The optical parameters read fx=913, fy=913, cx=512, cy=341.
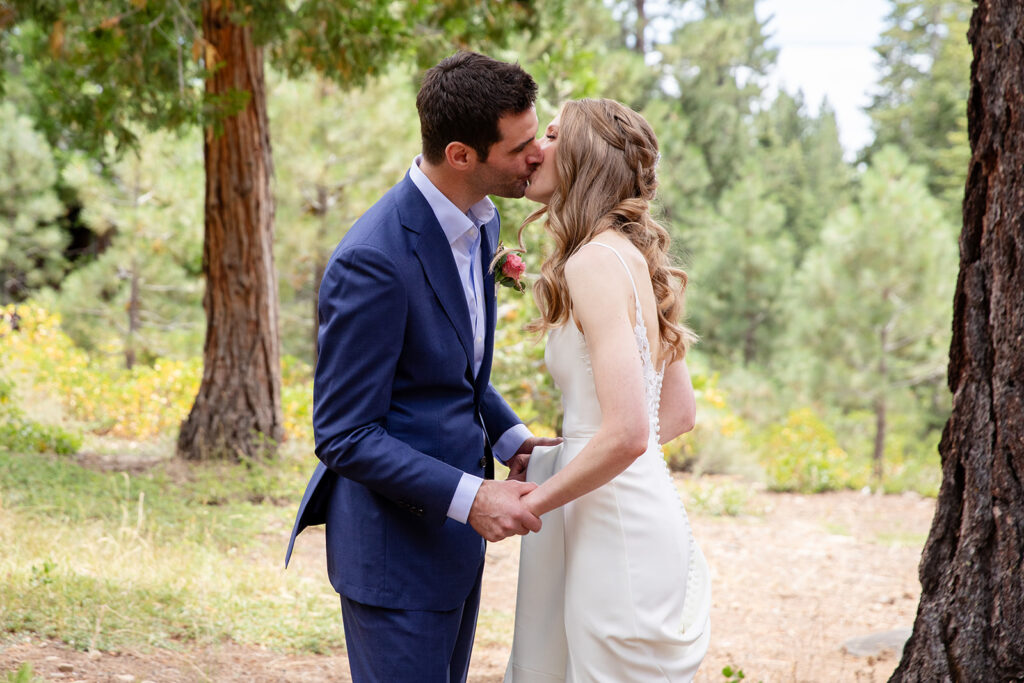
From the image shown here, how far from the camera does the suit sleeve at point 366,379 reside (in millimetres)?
1951

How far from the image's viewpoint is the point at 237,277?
7.28 m

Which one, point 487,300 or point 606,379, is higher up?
point 487,300

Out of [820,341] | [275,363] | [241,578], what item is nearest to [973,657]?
[241,578]

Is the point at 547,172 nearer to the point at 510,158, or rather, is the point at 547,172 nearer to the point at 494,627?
the point at 510,158

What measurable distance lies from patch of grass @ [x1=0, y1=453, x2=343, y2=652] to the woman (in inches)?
80.6

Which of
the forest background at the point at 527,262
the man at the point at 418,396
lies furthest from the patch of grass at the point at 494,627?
the man at the point at 418,396

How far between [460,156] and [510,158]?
0.42ft

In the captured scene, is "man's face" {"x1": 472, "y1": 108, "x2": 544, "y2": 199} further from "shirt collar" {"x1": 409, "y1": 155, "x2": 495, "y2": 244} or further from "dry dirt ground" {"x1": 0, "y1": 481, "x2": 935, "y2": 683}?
"dry dirt ground" {"x1": 0, "y1": 481, "x2": 935, "y2": 683}

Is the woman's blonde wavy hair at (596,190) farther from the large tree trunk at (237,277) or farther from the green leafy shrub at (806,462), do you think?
the green leafy shrub at (806,462)

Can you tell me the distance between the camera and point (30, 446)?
299 inches

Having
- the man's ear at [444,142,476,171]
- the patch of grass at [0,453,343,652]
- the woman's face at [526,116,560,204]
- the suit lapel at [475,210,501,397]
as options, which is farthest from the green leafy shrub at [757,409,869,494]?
the man's ear at [444,142,476,171]

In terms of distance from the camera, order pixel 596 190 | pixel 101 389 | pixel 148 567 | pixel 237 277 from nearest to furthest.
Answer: pixel 596 190 → pixel 148 567 → pixel 237 277 → pixel 101 389

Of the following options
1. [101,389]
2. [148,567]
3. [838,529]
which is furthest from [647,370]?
[101,389]

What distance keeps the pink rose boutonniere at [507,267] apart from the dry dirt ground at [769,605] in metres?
1.91
